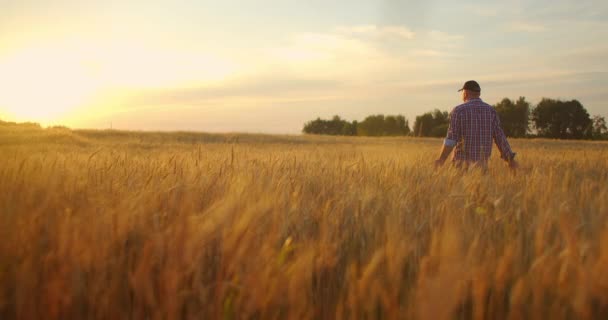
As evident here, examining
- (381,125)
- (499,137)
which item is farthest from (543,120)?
(499,137)

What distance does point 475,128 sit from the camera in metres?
5.47

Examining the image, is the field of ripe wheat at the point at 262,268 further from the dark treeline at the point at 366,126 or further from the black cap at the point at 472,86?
the dark treeline at the point at 366,126

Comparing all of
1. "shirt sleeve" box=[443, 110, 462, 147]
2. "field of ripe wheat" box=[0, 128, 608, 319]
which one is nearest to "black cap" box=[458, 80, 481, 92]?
"shirt sleeve" box=[443, 110, 462, 147]

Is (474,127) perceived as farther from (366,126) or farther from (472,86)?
(366,126)

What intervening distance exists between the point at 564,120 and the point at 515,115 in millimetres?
5475

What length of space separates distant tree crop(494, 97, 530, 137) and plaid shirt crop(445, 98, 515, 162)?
54.1m

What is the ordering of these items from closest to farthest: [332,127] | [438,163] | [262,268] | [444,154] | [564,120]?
[262,268] → [438,163] → [444,154] → [564,120] → [332,127]

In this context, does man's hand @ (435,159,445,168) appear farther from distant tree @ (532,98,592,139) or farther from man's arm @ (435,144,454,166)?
distant tree @ (532,98,592,139)

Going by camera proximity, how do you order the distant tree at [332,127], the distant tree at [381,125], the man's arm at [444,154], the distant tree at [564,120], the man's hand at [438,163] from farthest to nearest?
the distant tree at [332,127] → the distant tree at [381,125] → the distant tree at [564,120] → the man's arm at [444,154] → the man's hand at [438,163]

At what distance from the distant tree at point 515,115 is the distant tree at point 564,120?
5.64 ft

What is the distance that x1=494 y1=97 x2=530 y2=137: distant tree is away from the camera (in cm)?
5506

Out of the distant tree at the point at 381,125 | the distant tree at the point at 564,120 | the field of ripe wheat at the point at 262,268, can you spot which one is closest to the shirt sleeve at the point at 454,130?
the field of ripe wheat at the point at 262,268

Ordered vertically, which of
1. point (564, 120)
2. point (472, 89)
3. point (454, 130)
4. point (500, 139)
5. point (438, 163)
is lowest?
point (438, 163)

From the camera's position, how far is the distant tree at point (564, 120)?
175 ft
